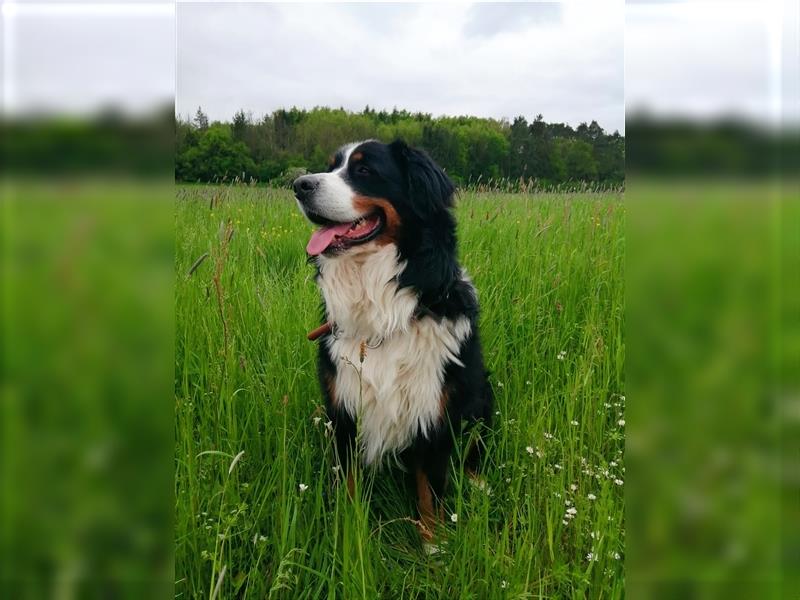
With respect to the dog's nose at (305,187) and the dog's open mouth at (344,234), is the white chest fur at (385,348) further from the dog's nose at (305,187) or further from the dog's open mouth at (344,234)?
the dog's nose at (305,187)

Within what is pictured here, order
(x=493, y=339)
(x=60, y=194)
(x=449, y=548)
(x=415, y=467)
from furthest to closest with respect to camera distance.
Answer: (x=493, y=339) → (x=415, y=467) → (x=449, y=548) → (x=60, y=194)

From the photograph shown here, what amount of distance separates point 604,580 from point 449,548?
46cm

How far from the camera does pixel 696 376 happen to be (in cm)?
57

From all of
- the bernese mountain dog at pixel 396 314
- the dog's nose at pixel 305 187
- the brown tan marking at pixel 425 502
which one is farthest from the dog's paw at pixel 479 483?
the dog's nose at pixel 305 187

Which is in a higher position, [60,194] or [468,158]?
[468,158]

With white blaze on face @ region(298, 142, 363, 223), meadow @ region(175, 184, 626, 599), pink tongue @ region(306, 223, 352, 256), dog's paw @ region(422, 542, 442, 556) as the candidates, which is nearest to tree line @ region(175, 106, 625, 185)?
meadow @ region(175, 184, 626, 599)

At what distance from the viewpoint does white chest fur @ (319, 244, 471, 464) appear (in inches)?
86.0

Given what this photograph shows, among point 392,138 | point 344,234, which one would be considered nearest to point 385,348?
point 344,234

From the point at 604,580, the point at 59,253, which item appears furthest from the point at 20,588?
the point at 604,580

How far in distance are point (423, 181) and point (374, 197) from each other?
25 cm

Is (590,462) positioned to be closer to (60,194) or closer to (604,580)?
(604,580)

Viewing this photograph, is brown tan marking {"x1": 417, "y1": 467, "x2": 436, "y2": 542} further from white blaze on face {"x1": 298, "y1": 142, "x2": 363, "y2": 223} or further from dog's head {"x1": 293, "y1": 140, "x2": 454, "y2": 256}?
white blaze on face {"x1": 298, "y1": 142, "x2": 363, "y2": 223}

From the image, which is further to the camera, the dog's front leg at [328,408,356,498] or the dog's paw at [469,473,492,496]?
the dog's front leg at [328,408,356,498]

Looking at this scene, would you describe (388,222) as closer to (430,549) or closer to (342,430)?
(342,430)
